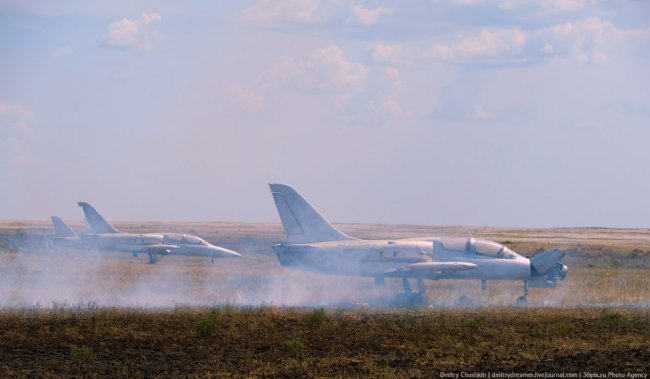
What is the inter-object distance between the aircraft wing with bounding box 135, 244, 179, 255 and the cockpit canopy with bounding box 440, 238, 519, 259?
30828 mm

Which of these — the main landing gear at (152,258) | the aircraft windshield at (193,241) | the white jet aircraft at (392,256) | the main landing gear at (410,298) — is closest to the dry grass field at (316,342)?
the main landing gear at (410,298)

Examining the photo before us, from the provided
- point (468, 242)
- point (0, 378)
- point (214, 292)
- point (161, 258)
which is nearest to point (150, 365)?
point (0, 378)

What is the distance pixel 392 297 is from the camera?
33562mm

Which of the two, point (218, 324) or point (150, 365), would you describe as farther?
point (218, 324)

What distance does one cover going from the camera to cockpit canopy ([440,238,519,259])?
3388cm

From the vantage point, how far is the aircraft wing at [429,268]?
32.7m

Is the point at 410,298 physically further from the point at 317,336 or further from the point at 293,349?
the point at 293,349

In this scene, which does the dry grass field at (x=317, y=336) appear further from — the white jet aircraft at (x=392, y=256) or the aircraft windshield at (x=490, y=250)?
the aircraft windshield at (x=490, y=250)

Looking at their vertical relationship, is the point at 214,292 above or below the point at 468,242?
below

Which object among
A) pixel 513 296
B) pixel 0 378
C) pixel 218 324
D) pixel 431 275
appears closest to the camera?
pixel 0 378

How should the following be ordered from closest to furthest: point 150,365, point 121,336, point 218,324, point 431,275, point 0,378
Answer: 1. point 0,378
2. point 150,365
3. point 121,336
4. point 218,324
5. point 431,275

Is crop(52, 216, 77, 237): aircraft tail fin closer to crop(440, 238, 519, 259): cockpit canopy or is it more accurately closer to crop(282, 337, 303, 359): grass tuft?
crop(440, 238, 519, 259): cockpit canopy

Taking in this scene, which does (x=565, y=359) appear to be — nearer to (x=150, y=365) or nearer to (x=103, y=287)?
(x=150, y=365)

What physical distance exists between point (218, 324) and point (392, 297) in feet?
38.3
